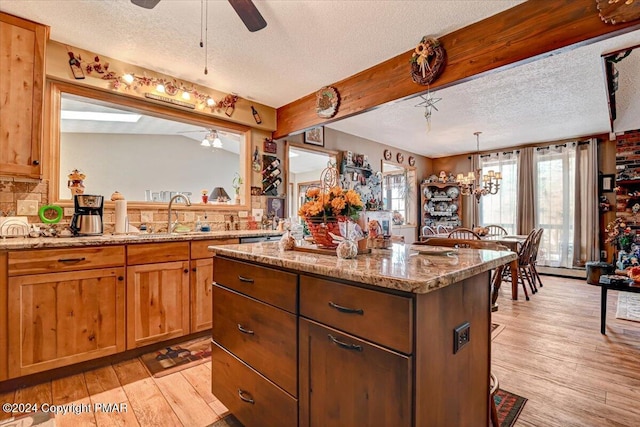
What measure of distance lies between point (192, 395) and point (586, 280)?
6.12 metres

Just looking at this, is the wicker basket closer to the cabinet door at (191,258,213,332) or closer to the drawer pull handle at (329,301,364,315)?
the drawer pull handle at (329,301,364,315)

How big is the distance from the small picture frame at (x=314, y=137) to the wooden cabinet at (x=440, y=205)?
3081 mm

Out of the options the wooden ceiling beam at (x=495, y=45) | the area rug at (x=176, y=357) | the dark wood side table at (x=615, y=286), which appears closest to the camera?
the wooden ceiling beam at (x=495, y=45)

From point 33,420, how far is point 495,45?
3.66 meters

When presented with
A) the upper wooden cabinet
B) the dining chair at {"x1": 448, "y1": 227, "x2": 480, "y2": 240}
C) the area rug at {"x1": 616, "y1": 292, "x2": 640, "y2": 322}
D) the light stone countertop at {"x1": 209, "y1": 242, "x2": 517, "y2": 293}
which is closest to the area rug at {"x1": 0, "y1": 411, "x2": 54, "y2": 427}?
the light stone countertop at {"x1": 209, "y1": 242, "x2": 517, "y2": 293}

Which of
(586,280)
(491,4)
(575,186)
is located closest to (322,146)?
(491,4)

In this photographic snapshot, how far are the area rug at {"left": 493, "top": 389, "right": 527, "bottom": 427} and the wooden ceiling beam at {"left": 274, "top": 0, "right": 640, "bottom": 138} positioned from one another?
6.97ft

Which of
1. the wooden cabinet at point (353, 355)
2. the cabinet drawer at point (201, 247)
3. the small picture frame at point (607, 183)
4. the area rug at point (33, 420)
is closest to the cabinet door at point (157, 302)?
the cabinet drawer at point (201, 247)

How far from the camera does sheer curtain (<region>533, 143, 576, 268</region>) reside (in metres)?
5.39

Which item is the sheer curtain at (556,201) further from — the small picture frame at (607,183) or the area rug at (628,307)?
the area rug at (628,307)

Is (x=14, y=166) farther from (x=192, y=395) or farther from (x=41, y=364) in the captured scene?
(x=192, y=395)

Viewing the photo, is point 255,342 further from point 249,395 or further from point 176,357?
point 176,357

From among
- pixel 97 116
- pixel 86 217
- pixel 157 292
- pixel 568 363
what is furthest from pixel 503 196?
pixel 97 116

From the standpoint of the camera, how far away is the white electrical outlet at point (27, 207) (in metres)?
2.34
